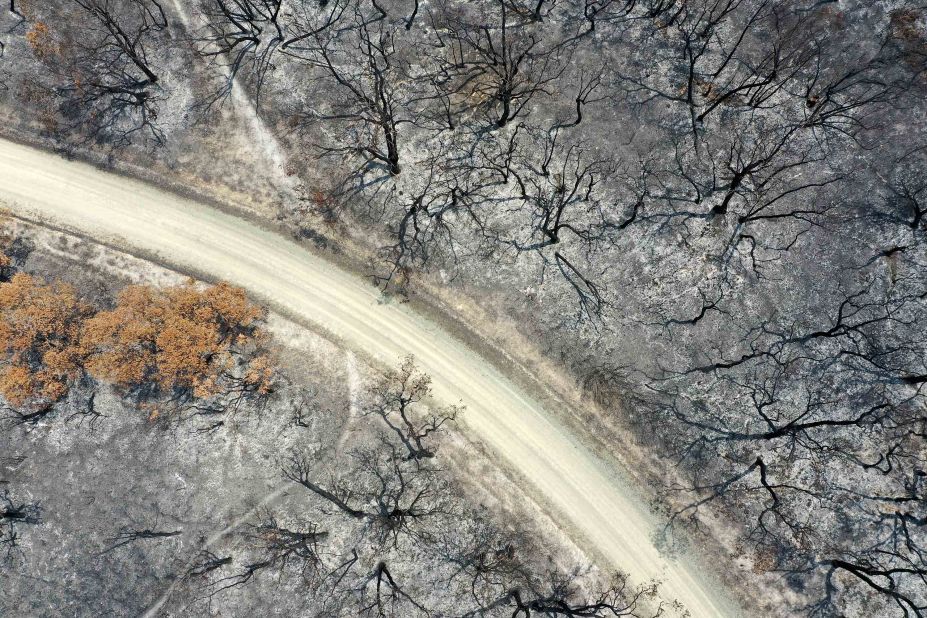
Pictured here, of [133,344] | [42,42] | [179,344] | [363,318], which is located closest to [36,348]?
[133,344]

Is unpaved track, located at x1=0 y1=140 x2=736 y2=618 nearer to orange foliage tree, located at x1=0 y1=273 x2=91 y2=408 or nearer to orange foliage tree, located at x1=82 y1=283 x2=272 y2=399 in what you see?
orange foliage tree, located at x1=82 y1=283 x2=272 y2=399

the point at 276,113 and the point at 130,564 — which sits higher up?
the point at 276,113

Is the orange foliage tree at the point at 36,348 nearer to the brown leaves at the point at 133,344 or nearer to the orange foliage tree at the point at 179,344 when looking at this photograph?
the brown leaves at the point at 133,344

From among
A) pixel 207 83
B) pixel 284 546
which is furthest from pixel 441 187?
pixel 284 546

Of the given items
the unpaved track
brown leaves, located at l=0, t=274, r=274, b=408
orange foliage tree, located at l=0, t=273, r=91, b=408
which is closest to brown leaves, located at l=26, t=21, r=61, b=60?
the unpaved track

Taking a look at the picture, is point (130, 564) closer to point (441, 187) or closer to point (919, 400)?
point (441, 187)
